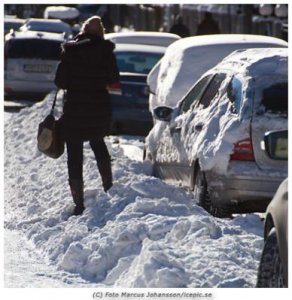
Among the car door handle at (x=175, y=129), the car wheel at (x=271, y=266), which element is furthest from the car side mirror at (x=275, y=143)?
the car door handle at (x=175, y=129)

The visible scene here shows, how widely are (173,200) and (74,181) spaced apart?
0.95 m

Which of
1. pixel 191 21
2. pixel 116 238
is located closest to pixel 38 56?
pixel 116 238

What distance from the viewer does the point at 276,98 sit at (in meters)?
11.1

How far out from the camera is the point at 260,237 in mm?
9422

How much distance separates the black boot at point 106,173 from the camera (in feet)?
39.3

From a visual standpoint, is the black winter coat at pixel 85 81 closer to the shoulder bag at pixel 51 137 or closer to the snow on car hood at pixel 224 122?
the shoulder bag at pixel 51 137

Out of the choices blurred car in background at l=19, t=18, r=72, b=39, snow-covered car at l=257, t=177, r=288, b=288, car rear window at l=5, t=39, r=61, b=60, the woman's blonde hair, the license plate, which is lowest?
the license plate

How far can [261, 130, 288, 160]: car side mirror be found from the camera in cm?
664

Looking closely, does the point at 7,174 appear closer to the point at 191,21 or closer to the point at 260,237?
the point at 260,237

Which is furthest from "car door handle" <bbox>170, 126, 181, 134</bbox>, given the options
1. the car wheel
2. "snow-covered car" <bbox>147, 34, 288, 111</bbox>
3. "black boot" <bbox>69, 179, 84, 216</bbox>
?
the car wheel

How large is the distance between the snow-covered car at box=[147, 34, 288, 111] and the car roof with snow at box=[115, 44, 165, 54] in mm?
2903

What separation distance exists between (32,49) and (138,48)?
19.0 ft

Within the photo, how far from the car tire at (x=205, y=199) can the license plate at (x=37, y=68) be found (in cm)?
1528

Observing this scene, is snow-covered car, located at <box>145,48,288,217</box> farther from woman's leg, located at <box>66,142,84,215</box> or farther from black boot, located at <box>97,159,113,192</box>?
woman's leg, located at <box>66,142,84,215</box>
